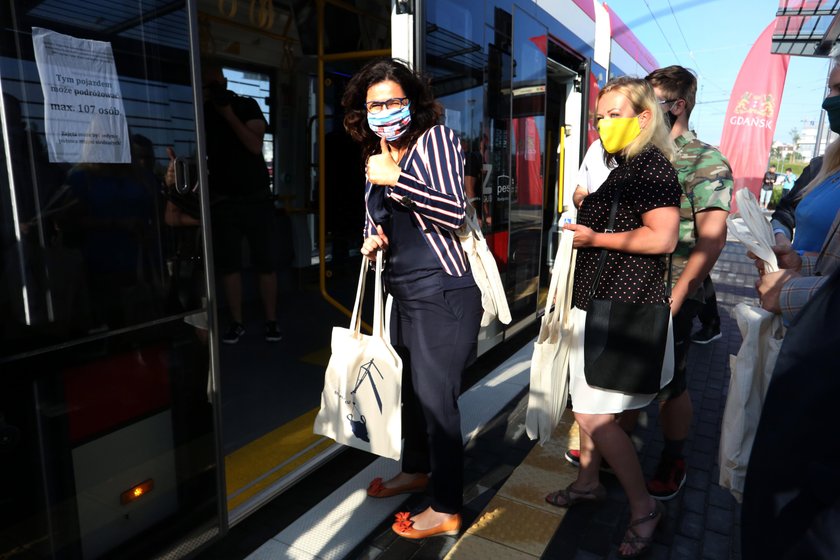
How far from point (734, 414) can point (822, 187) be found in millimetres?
837

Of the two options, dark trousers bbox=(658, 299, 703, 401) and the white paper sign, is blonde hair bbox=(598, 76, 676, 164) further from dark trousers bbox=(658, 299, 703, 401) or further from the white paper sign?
the white paper sign

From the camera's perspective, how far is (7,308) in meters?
1.40

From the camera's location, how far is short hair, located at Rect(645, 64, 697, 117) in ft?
8.00

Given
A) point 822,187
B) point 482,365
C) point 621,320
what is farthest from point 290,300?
point 822,187

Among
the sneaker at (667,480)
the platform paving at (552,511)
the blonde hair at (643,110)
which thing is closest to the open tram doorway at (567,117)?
the platform paving at (552,511)

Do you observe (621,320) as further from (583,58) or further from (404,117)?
(583,58)

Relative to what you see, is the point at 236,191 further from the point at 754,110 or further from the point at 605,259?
the point at 754,110

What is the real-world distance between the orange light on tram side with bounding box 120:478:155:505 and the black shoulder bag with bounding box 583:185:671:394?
60.0 inches

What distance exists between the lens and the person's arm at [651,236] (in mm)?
1908

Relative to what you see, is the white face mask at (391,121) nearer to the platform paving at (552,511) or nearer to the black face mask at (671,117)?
the black face mask at (671,117)

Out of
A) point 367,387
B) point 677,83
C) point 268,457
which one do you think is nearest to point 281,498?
point 268,457

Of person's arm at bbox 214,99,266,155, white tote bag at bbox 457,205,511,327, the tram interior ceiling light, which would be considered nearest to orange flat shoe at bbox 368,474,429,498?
white tote bag at bbox 457,205,511,327

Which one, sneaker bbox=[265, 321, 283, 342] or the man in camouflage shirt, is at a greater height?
the man in camouflage shirt

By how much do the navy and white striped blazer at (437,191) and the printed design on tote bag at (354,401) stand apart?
0.47 meters
